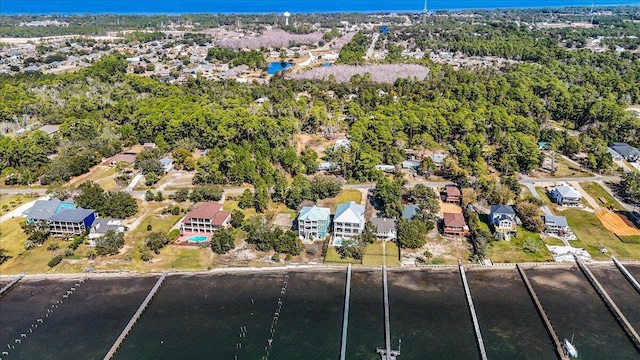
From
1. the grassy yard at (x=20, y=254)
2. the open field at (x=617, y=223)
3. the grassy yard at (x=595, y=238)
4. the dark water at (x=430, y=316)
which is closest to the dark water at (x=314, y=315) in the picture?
the dark water at (x=430, y=316)

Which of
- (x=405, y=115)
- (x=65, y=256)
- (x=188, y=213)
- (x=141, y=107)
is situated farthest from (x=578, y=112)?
(x=65, y=256)

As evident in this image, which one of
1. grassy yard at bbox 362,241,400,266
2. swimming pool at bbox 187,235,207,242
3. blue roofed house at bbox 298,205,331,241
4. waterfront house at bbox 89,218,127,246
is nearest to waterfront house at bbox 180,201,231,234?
swimming pool at bbox 187,235,207,242

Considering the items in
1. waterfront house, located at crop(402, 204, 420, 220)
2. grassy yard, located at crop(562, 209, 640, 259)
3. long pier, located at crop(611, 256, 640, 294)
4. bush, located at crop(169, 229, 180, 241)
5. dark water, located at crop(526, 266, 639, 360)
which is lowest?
dark water, located at crop(526, 266, 639, 360)

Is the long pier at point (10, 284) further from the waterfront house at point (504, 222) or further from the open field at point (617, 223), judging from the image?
the open field at point (617, 223)

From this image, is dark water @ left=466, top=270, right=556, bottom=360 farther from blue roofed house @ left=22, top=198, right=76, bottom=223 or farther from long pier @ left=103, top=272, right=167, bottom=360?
blue roofed house @ left=22, top=198, right=76, bottom=223

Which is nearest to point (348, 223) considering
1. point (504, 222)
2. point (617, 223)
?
point (504, 222)
